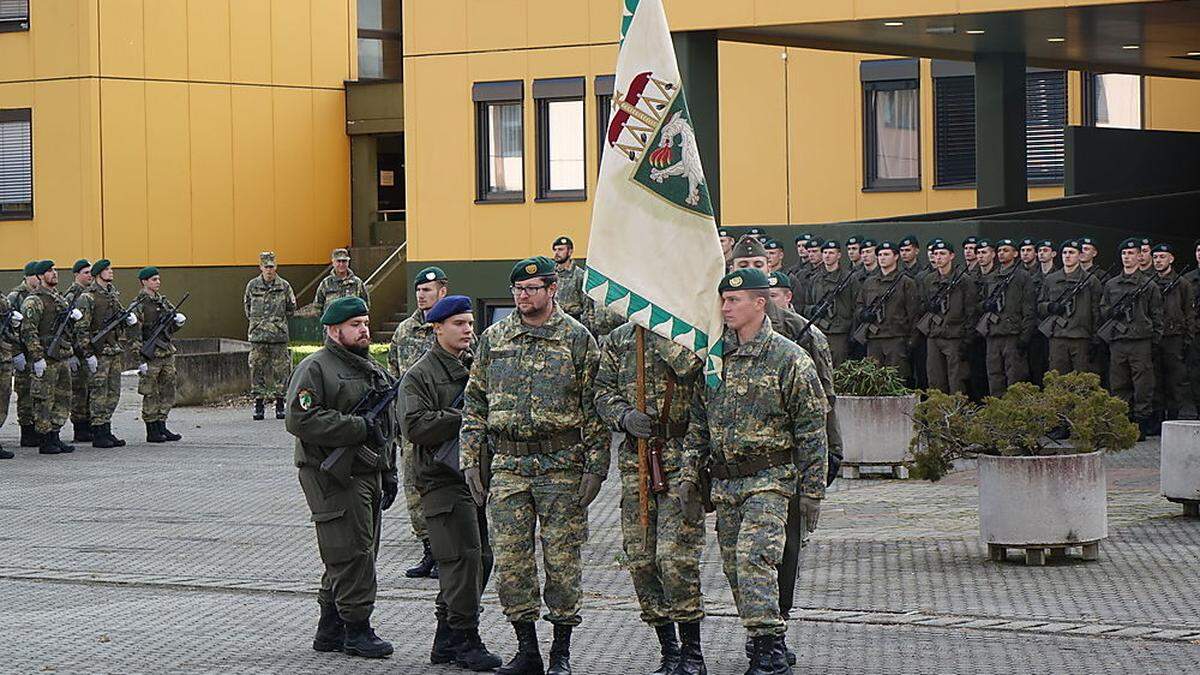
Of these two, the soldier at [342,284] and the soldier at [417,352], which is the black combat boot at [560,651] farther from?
the soldier at [342,284]

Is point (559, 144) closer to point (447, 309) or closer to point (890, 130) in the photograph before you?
point (890, 130)

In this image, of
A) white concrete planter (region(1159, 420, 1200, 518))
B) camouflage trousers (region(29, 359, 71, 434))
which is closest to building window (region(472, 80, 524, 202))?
camouflage trousers (region(29, 359, 71, 434))

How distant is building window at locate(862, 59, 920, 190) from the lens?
28.6 meters

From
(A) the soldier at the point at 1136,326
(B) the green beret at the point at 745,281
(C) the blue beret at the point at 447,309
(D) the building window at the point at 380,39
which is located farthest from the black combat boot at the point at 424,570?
(D) the building window at the point at 380,39

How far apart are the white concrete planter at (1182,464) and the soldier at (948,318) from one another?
270 inches

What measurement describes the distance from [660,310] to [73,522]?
8.18 m

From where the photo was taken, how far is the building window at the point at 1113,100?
29.9 m

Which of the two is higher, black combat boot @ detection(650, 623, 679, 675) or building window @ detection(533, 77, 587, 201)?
building window @ detection(533, 77, 587, 201)

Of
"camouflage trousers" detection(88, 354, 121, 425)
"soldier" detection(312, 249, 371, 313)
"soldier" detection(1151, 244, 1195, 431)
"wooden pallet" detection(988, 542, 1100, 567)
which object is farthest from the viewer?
"soldier" detection(312, 249, 371, 313)

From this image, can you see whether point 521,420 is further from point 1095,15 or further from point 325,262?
point 325,262

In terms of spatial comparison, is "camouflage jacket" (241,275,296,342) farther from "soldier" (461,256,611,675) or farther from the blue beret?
"soldier" (461,256,611,675)

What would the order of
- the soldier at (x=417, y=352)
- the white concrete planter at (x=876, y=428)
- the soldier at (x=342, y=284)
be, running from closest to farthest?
the soldier at (x=417, y=352)
the white concrete planter at (x=876, y=428)
the soldier at (x=342, y=284)

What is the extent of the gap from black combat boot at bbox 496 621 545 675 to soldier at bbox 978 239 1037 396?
480 inches

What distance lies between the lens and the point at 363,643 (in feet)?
34.1
